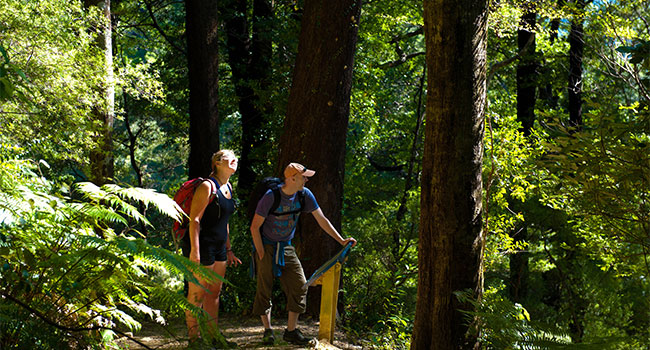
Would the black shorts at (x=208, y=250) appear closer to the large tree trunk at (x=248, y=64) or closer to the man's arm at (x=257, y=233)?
the man's arm at (x=257, y=233)

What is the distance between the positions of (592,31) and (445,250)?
10.5 metres

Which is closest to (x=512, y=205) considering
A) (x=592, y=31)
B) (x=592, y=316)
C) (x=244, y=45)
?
(x=592, y=316)

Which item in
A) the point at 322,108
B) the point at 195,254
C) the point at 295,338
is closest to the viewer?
the point at 195,254

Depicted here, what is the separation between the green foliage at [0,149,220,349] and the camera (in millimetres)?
3549

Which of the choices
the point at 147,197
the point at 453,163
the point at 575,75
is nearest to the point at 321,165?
the point at 453,163

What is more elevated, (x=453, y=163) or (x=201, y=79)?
(x=201, y=79)

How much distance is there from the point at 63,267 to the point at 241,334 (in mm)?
3913

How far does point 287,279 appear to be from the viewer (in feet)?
20.6

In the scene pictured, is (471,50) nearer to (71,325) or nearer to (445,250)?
(445,250)

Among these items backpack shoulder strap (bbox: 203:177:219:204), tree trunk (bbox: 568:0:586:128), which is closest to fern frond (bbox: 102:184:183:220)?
backpack shoulder strap (bbox: 203:177:219:204)

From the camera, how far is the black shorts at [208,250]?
5805 mm

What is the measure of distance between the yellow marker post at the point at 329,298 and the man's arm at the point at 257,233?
717 mm

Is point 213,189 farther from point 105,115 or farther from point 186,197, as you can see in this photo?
point 105,115

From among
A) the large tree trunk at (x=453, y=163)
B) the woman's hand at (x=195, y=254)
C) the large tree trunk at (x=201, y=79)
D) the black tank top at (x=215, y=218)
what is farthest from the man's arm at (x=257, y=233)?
the large tree trunk at (x=201, y=79)
